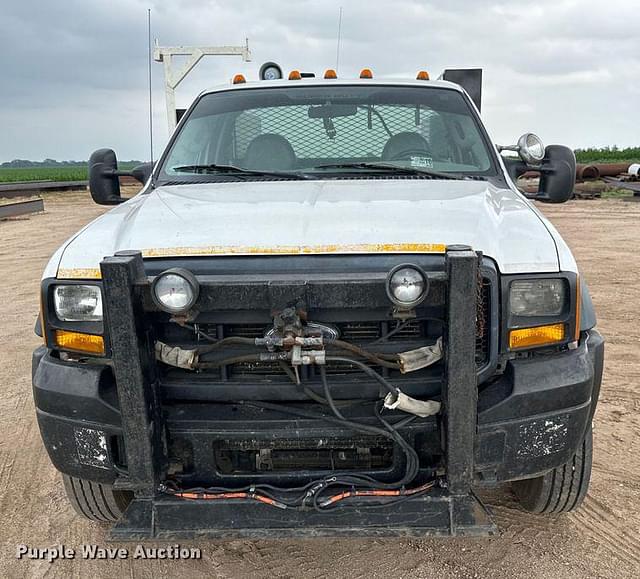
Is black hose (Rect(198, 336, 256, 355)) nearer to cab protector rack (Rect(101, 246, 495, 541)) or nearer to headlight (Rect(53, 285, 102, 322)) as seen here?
cab protector rack (Rect(101, 246, 495, 541))

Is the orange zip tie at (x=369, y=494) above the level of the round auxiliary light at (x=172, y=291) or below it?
below

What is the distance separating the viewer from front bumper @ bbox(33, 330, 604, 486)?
2.40 metres

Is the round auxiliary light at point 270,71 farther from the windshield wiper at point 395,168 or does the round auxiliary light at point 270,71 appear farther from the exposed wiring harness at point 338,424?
the exposed wiring harness at point 338,424

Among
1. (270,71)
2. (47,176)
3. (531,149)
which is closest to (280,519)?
(531,149)

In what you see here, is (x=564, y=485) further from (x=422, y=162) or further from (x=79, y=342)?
(x=79, y=342)

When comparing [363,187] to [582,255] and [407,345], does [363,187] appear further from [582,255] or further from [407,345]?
[582,255]

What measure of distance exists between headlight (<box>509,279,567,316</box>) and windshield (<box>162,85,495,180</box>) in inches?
51.0

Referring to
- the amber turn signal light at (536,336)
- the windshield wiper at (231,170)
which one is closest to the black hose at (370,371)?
the amber turn signal light at (536,336)

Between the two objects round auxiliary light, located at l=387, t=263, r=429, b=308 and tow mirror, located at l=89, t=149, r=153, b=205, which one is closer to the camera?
round auxiliary light, located at l=387, t=263, r=429, b=308

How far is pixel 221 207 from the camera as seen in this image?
2.86 meters

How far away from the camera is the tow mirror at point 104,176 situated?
393cm

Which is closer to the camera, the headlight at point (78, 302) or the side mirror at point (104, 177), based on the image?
the headlight at point (78, 302)

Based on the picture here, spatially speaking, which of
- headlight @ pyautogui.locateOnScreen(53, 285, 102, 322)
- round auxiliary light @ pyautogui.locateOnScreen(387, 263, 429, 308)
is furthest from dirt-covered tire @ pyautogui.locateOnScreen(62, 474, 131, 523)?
round auxiliary light @ pyautogui.locateOnScreen(387, 263, 429, 308)

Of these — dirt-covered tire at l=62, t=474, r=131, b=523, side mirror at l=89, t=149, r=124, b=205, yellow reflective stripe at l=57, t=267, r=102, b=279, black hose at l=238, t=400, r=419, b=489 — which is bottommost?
dirt-covered tire at l=62, t=474, r=131, b=523
